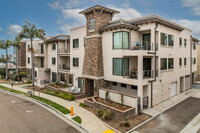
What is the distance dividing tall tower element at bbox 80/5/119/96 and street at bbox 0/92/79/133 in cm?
731

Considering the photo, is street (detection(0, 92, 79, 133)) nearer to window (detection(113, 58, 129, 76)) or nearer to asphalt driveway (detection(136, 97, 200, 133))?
asphalt driveway (detection(136, 97, 200, 133))

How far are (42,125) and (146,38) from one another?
1562 cm

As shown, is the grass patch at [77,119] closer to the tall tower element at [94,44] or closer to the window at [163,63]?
the tall tower element at [94,44]

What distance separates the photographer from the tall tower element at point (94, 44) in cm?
1900

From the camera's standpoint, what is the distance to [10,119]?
1306 centimetres

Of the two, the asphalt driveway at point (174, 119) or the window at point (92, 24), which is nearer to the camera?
the asphalt driveway at point (174, 119)

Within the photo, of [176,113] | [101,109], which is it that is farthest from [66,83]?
[176,113]

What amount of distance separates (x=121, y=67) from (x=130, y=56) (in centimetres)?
195

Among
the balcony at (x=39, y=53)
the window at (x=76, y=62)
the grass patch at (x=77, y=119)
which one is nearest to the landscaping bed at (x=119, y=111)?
the grass patch at (x=77, y=119)

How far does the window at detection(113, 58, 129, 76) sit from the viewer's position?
17125 mm

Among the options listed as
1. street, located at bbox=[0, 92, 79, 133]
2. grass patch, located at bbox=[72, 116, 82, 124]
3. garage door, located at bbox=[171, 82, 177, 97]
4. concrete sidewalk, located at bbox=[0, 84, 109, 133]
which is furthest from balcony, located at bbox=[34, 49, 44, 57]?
garage door, located at bbox=[171, 82, 177, 97]

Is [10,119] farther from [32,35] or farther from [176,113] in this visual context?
[32,35]

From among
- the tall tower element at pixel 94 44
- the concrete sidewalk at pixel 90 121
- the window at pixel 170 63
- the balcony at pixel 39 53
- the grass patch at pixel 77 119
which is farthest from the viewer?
the balcony at pixel 39 53

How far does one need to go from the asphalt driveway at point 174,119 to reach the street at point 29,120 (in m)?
6.32
